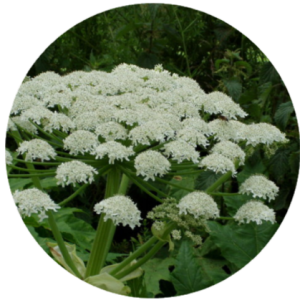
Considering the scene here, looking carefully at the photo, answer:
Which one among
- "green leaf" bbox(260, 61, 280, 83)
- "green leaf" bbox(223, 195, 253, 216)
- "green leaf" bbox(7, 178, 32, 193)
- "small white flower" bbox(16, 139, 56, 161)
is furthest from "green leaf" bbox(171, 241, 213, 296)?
"green leaf" bbox(260, 61, 280, 83)

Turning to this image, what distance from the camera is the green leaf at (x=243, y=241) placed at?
117 inches

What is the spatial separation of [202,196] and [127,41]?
1.41m

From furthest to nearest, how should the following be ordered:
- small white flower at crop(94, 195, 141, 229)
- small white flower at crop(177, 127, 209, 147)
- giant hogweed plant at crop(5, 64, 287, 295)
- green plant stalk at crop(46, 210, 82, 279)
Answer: green plant stalk at crop(46, 210, 82, 279)
small white flower at crop(177, 127, 209, 147)
giant hogweed plant at crop(5, 64, 287, 295)
small white flower at crop(94, 195, 141, 229)

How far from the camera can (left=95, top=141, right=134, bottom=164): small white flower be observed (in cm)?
239

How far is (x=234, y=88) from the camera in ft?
10.5

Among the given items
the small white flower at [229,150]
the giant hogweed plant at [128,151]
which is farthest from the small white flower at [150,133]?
the small white flower at [229,150]

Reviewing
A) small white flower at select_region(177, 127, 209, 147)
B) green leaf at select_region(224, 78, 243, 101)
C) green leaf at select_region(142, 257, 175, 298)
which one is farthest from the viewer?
green leaf at select_region(224, 78, 243, 101)

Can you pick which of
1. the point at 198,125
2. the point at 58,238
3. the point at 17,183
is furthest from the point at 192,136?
the point at 17,183

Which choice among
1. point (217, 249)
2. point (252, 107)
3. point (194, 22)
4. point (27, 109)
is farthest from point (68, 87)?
point (217, 249)

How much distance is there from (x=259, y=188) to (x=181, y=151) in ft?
1.78

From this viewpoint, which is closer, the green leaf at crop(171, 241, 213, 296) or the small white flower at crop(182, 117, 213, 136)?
the small white flower at crop(182, 117, 213, 136)

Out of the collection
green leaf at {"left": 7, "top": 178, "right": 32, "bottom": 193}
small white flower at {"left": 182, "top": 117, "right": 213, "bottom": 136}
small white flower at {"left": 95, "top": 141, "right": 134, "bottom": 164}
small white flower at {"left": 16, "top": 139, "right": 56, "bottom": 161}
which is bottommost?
green leaf at {"left": 7, "top": 178, "right": 32, "bottom": 193}

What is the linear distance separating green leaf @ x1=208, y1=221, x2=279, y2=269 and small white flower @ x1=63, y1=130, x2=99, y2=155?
106cm

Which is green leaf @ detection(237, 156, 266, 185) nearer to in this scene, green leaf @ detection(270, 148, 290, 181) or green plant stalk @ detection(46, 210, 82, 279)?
green leaf @ detection(270, 148, 290, 181)
